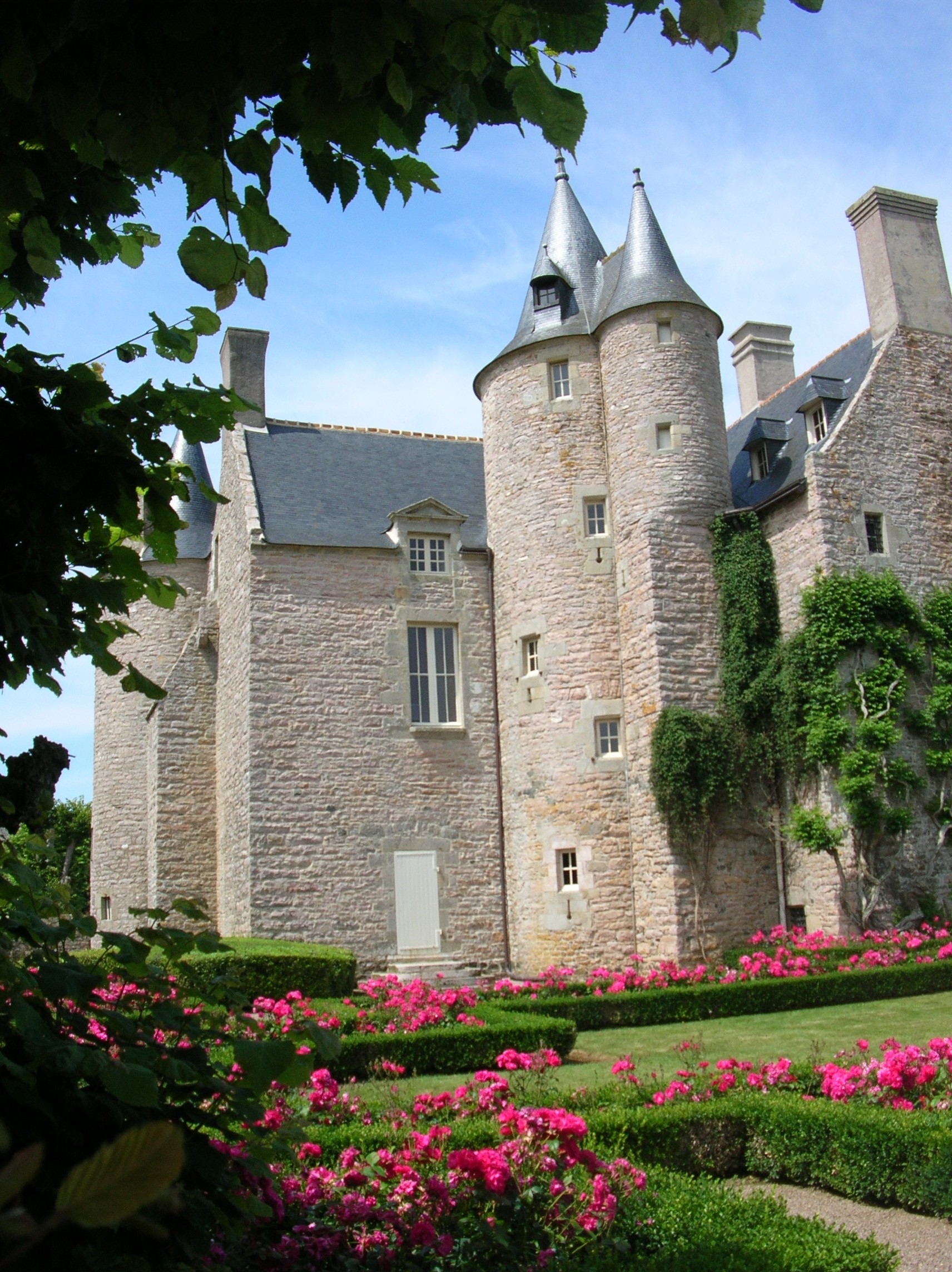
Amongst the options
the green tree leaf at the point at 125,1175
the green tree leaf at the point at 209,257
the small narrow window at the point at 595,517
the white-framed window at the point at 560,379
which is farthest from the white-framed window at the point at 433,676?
the green tree leaf at the point at 125,1175

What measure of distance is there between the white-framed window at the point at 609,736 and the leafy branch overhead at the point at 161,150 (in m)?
13.8

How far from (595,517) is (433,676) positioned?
379cm

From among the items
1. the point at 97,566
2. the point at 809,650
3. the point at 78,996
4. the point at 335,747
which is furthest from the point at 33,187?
the point at 335,747

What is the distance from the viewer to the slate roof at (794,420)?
57.3 ft

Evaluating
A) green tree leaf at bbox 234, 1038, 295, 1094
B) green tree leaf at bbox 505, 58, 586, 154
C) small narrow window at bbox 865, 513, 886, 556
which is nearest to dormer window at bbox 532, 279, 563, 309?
small narrow window at bbox 865, 513, 886, 556

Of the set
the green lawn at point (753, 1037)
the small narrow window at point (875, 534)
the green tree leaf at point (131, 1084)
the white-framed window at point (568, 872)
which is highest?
the small narrow window at point (875, 534)

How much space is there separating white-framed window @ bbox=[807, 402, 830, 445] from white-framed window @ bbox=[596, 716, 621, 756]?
5.31 m

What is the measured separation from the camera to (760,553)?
1725 cm

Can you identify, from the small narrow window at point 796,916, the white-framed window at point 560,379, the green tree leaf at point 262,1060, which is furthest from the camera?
the white-framed window at point 560,379

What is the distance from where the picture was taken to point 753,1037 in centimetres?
1120

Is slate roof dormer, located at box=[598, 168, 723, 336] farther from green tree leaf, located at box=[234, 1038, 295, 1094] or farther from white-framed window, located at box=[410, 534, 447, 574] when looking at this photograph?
green tree leaf, located at box=[234, 1038, 295, 1094]

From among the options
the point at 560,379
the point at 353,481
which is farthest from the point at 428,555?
the point at 560,379

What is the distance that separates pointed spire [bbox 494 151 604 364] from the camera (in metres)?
19.3

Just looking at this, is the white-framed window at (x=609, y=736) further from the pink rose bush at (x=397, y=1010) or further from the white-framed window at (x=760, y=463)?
the pink rose bush at (x=397, y=1010)
